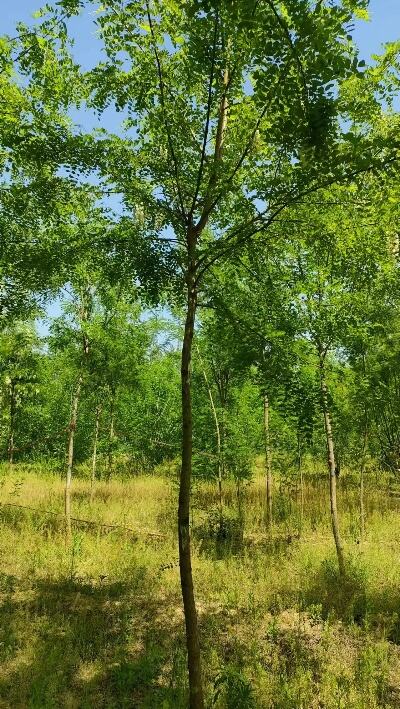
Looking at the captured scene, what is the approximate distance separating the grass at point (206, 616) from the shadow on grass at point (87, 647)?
0.02 m

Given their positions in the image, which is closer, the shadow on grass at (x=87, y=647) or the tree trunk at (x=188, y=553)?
the tree trunk at (x=188, y=553)

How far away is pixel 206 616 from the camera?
6848mm

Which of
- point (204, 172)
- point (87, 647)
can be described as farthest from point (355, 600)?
point (204, 172)

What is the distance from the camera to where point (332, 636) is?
6.29m

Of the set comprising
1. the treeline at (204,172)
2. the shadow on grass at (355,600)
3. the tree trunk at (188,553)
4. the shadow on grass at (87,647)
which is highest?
the treeline at (204,172)

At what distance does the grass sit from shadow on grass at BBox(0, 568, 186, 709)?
0.06 feet

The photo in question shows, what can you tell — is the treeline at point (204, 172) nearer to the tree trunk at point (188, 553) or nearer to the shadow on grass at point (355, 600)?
the tree trunk at point (188, 553)

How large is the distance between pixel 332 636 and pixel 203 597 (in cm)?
212

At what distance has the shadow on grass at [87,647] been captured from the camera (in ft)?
16.7

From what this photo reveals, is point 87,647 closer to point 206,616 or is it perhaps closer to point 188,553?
point 206,616

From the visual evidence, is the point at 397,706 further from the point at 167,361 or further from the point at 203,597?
the point at 167,361

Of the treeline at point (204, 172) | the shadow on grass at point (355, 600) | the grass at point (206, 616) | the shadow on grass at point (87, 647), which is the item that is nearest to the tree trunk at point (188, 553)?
the treeline at point (204, 172)

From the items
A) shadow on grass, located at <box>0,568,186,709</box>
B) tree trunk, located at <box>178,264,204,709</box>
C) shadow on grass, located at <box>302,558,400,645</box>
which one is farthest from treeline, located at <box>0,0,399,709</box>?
shadow on grass, located at <box>302,558,400,645</box>

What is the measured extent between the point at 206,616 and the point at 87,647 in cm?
176
